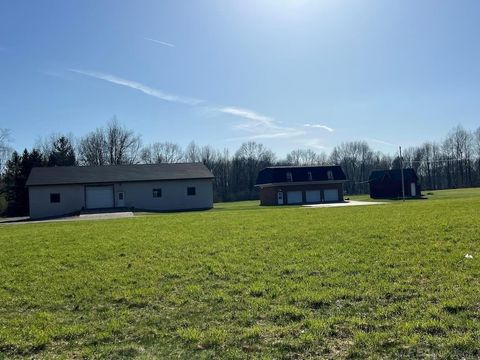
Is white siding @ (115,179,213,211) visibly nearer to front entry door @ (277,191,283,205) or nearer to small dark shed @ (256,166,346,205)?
front entry door @ (277,191,283,205)

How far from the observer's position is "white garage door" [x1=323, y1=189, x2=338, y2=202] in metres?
59.9

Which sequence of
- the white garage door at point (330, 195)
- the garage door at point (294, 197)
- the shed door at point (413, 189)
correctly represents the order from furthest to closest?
the shed door at point (413, 189), the white garage door at point (330, 195), the garage door at point (294, 197)

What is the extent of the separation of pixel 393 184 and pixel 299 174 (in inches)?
695

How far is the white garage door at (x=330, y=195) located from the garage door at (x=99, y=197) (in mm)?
28266

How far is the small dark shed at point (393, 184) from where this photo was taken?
67.0 metres

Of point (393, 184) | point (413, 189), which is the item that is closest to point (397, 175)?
point (393, 184)

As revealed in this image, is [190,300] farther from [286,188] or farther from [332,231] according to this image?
[286,188]

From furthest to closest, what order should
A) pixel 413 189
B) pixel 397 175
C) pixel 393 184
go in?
pixel 397 175
pixel 393 184
pixel 413 189

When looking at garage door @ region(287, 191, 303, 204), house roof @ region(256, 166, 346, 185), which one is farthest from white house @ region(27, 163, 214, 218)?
garage door @ region(287, 191, 303, 204)

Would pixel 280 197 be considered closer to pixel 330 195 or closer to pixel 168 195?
pixel 330 195

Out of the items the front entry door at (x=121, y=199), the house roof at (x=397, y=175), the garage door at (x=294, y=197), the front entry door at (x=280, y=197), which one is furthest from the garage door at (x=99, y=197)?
the house roof at (x=397, y=175)

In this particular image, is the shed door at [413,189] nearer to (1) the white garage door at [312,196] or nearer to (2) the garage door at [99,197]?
(1) the white garage door at [312,196]

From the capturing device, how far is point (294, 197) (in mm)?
58562

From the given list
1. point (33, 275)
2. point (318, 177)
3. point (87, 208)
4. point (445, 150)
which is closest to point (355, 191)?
point (445, 150)
